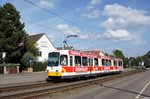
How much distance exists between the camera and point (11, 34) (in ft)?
205

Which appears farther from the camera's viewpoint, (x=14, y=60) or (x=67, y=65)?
(x=14, y=60)

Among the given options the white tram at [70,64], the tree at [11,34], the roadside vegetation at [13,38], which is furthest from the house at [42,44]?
the white tram at [70,64]

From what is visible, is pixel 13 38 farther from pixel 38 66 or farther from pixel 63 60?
pixel 63 60

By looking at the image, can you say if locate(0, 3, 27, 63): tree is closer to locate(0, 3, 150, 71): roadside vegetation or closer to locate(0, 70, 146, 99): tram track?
locate(0, 3, 150, 71): roadside vegetation

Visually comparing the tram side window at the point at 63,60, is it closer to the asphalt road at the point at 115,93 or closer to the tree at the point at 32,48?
the asphalt road at the point at 115,93

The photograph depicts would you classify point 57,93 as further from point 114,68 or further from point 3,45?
point 3,45

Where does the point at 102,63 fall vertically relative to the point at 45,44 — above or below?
below

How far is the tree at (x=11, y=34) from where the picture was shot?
61266 millimetres

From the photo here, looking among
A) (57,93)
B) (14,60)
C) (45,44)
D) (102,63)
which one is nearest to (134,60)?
(45,44)

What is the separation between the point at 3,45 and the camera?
198 ft

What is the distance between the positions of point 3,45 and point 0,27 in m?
3.98

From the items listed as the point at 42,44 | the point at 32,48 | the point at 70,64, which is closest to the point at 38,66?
the point at 32,48

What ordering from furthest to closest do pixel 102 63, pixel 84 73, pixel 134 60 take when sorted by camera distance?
pixel 134 60
pixel 102 63
pixel 84 73

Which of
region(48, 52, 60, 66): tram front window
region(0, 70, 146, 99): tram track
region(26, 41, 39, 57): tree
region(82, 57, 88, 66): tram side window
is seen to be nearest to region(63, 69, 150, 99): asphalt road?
region(0, 70, 146, 99): tram track
